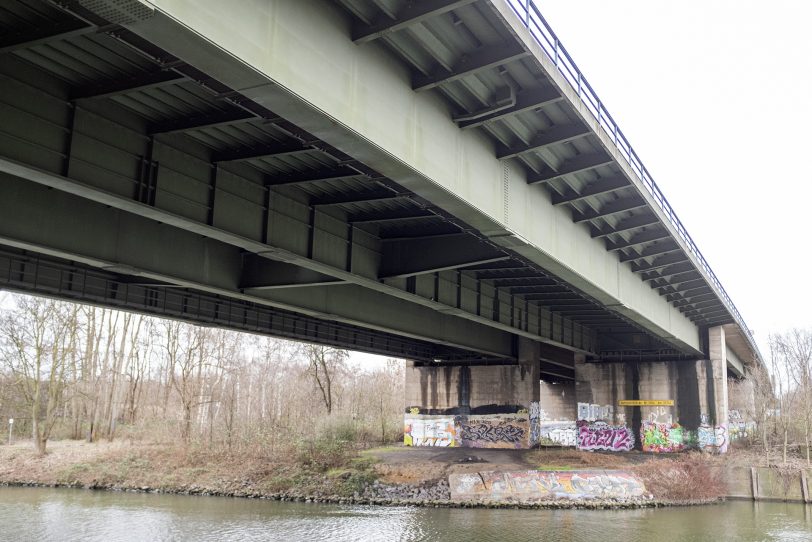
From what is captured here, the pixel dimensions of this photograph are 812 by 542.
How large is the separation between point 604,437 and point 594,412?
1647 mm

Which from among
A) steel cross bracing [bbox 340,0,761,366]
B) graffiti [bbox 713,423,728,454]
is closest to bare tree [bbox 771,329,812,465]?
graffiti [bbox 713,423,728,454]

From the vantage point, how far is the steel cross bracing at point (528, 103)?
34.3 ft

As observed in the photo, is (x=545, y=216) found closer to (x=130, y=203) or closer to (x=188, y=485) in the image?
(x=130, y=203)

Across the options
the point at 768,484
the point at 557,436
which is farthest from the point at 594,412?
the point at 768,484

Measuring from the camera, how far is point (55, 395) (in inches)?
1750

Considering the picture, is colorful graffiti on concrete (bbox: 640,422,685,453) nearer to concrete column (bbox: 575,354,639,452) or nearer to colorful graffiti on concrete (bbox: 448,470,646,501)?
concrete column (bbox: 575,354,639,452)

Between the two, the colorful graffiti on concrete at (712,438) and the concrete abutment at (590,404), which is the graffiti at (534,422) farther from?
the colorful graffiti on concrete at (712,438)

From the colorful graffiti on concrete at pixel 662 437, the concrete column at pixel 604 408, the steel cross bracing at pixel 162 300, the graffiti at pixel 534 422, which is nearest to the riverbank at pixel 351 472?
the colorful graffiti on concrete at pixel 662 437

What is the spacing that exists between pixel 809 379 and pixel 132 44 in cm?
5732

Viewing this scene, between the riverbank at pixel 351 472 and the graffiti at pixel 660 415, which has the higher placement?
the graffiti at pixel 660 415

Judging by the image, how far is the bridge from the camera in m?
9.13

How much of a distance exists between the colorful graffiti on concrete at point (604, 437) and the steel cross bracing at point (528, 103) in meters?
21.8

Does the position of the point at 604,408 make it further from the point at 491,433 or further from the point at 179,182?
the point at 179,182

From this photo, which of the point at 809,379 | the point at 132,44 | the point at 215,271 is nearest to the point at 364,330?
the point at 215,271
